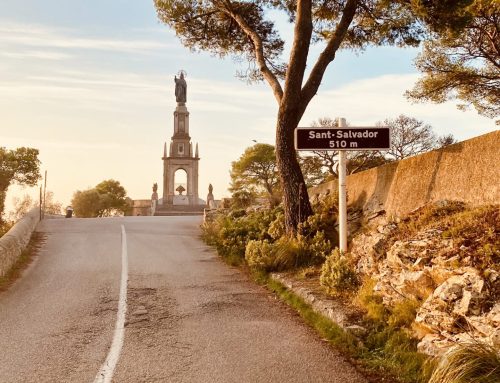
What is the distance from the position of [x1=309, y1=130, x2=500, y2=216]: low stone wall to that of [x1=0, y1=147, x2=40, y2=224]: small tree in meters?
44.8

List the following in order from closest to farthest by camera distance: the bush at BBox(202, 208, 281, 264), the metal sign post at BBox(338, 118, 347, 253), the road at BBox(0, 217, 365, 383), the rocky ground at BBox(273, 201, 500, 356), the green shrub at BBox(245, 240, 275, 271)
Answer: the rocky ground at BBox(273, 201, 500, 356) < the road at BBox(0, 217, 365, 383) < the metal sign post at BBox(338, 118, 347, 253) < the green shrub at BBox(245, 240, 275, 271) < the bush at BBox(202, 208, 281, 264)

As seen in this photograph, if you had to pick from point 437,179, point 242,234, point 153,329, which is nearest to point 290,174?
point 242,234

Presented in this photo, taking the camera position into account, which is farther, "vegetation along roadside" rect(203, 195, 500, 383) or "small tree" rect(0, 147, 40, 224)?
"small tree" rect(0, 147, 40, 224)

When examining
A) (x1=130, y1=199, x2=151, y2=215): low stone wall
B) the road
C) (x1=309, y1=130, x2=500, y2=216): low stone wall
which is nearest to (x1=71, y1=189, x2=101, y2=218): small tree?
(x1=130, y1=199, x2=151, y2=215): low stone wall

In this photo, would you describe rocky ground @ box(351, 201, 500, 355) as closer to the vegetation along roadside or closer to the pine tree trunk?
the vegetation along roadside

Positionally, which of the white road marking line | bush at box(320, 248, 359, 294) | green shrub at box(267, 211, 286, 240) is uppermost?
green shrub at box(267, 211, 286, 240)

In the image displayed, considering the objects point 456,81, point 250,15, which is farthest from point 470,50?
point 250,15

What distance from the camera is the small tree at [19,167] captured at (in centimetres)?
4775

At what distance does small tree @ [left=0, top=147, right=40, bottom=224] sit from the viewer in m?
47.8

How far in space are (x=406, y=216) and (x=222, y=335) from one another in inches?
157

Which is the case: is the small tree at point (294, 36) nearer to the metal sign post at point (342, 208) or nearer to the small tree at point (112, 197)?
the metal sign post at point (342, 208)

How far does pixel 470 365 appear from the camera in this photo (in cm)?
438

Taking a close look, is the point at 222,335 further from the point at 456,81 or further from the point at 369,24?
the point at 456,81

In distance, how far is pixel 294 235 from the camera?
11.6 meters
